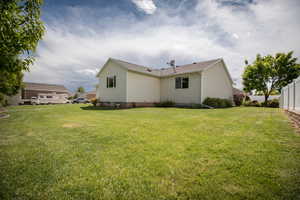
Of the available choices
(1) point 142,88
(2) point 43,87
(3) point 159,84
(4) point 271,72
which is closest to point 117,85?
(1) point 142,88

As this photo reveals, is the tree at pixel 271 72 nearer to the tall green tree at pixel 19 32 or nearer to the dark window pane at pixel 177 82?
the dark window pane at pixel 177 82

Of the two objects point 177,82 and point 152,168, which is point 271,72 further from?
point 152,168

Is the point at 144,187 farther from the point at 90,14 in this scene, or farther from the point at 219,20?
the point at 219,20

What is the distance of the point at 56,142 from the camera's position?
3.51 meters

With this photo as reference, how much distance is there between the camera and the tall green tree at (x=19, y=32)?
7.08 ft

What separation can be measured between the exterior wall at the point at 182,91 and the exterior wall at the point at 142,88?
867mm

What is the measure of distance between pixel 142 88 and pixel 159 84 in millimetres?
2897

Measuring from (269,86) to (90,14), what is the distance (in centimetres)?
2918

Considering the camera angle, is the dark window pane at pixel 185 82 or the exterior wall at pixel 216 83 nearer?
the exterior wall at pixel 216 83

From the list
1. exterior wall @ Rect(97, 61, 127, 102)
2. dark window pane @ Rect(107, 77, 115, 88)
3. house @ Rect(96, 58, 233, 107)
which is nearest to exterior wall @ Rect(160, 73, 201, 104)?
house @ Rect(96, 58, 233, 107)

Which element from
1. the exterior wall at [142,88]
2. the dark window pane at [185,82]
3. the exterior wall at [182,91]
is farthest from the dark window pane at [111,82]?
the dark window pane at [185,82]

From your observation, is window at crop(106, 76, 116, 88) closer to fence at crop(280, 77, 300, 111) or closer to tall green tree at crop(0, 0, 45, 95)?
tall green tree at crop(0, 0, 45, 95)

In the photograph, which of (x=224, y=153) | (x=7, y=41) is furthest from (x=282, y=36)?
(x=7, y=41)

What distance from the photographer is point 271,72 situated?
22.0 m
